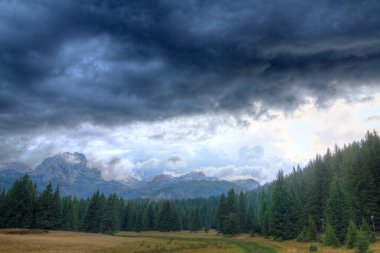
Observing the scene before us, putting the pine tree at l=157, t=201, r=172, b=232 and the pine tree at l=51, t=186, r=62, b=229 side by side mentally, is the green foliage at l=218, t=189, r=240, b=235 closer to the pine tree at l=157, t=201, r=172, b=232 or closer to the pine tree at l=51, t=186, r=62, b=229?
the pine tree at l=157, t=201, r=172, b=232

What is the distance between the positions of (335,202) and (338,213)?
7.63ft

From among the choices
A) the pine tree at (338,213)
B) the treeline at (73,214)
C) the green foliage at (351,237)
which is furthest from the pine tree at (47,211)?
the green foliage at (351,237)

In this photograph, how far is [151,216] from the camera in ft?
530

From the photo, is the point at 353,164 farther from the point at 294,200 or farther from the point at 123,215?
the point at 123,215

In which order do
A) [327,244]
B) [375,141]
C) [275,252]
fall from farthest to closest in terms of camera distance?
1. [375,141]
2. [327,244]
3. [275,252]

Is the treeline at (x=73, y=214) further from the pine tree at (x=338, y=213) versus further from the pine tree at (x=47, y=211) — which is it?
the pine tree at (x=338, y=213)

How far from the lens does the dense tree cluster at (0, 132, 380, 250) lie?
2635 inches

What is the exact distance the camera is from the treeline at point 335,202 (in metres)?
65.1

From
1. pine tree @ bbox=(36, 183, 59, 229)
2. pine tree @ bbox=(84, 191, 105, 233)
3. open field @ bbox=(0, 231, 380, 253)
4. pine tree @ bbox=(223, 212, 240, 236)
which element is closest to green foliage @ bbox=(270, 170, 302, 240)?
open field @ bbox=(0, 231, 380, 253)

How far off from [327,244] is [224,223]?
59.7 metres

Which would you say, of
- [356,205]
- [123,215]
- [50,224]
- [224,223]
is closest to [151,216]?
[123,215]

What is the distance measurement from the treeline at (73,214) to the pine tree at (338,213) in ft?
265

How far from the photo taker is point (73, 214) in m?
123

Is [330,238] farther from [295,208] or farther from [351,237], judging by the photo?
[295,208]
